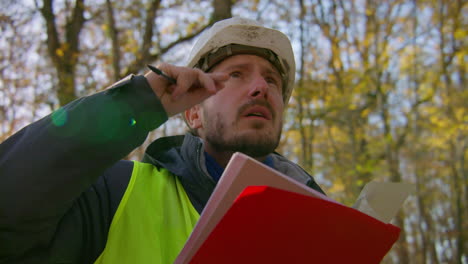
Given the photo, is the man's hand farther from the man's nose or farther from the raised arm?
the man's nose

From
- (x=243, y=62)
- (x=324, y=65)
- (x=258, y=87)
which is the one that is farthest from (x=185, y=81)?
(x=324, y=65)

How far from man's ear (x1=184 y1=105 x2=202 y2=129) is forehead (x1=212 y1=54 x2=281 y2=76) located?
0.27 meters

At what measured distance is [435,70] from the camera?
11.7 metres

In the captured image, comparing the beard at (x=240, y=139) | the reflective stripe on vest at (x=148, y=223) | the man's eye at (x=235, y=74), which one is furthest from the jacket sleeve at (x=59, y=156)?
the man's eye at (x=235, y=74)

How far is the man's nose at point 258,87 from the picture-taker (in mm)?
2207

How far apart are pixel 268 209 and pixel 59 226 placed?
72 cm

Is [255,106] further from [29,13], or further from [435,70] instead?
[435,70]

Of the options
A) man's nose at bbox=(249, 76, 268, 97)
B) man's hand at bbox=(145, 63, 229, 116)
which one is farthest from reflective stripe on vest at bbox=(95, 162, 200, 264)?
man's nose at bbox=(249, 76, 268, 97)

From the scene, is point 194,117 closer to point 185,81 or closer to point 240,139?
point 240,139

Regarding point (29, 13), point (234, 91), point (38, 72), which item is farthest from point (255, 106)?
point (38, 72)

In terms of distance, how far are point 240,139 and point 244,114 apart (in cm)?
14

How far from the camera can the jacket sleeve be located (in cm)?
106

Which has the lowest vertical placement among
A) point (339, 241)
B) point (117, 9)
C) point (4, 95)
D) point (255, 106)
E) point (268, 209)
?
point (339, 241)

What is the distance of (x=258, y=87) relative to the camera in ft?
7.34
